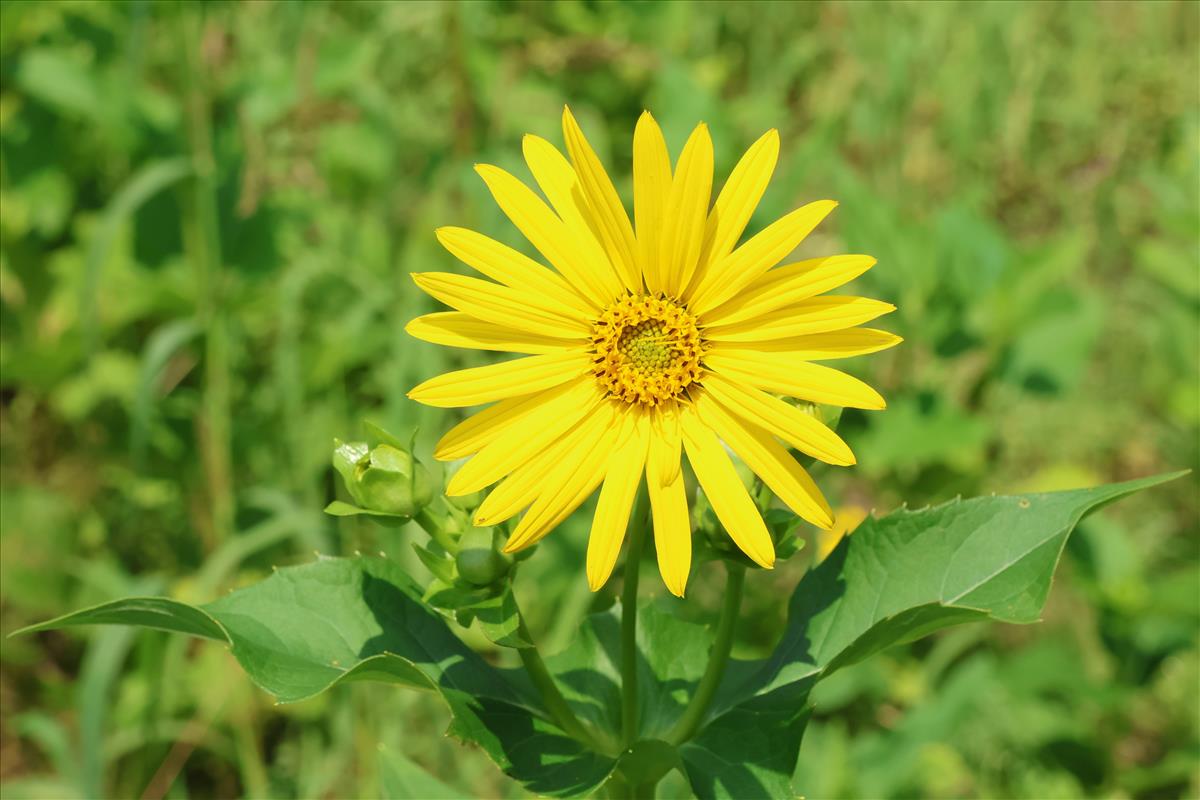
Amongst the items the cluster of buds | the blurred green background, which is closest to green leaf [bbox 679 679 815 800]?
the cluster of buds

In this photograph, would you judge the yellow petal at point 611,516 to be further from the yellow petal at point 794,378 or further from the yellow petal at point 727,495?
the yellow petal at point 794,378

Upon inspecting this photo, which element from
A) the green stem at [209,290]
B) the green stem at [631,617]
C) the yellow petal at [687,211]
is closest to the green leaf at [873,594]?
the green stem at [631,617]

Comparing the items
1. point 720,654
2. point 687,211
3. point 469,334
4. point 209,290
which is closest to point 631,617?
point 720,654

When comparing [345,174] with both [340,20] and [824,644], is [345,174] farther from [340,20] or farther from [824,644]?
[824,644]

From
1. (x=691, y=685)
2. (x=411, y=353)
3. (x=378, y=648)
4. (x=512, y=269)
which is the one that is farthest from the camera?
(x=411, y=353)

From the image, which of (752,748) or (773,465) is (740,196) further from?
(752,748)
